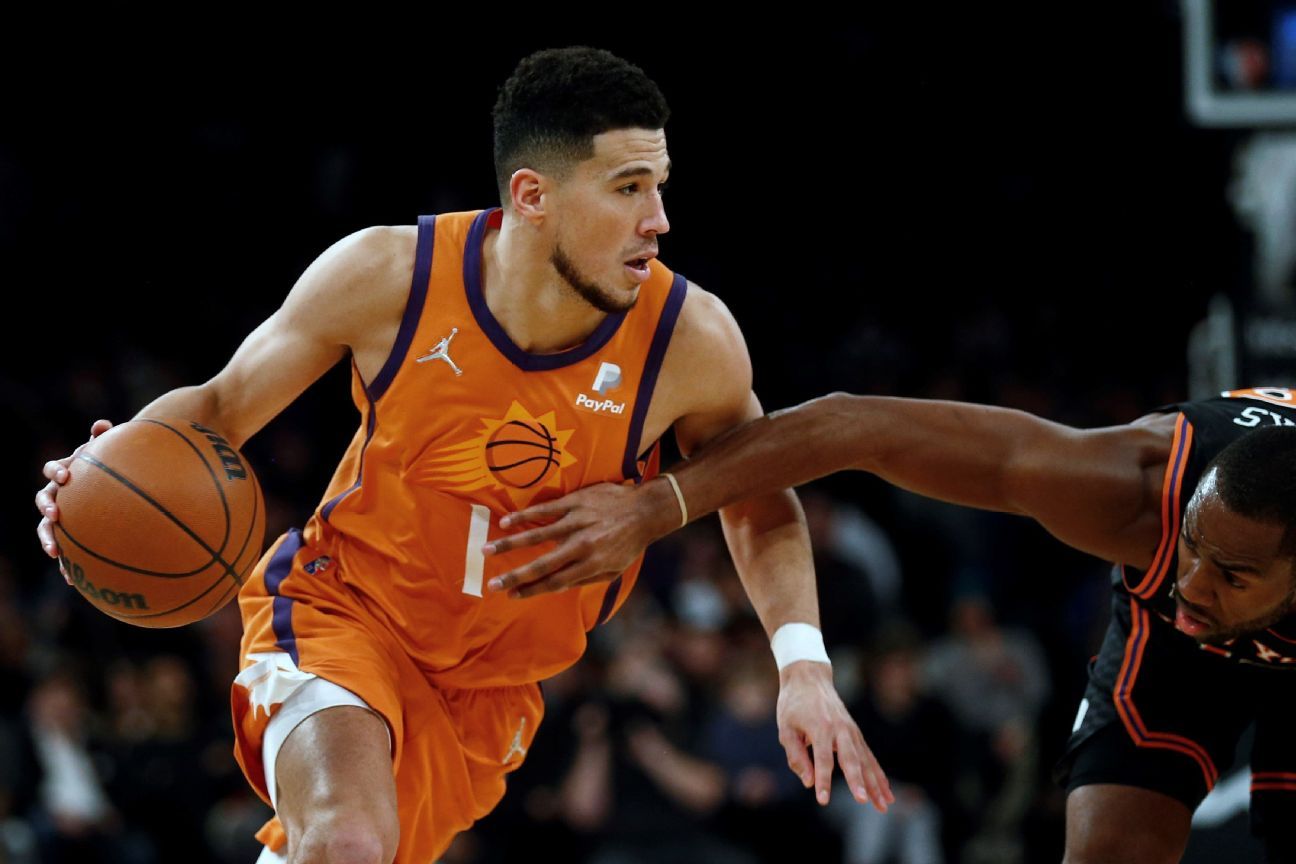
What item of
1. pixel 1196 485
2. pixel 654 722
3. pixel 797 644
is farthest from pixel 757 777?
pixel 1196 485

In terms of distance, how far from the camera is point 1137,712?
4.23 meters

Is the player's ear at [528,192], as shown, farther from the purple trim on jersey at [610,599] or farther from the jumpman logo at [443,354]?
the purple trim on jersey at [610,599]

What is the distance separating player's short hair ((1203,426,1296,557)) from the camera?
3541 mm

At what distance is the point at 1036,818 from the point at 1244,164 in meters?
3.59

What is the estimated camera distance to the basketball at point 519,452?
3.96 metres

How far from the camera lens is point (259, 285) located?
35.1 feet

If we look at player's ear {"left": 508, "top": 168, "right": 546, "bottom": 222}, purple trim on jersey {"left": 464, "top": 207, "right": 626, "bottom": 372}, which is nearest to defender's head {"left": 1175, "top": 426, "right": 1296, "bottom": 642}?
purple trim on jersey {"left": 464, "top": 207, "right": 626, "bottom": 372}

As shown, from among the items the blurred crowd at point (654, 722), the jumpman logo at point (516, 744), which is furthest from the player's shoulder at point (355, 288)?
the blurred crowd at point (654, 722)

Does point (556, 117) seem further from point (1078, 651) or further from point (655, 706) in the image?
point (1078, 651)

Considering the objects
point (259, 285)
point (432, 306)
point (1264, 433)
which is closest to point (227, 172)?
point (259, 285)

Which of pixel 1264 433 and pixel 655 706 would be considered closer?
pixel 1264 433

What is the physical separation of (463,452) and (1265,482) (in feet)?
6.10

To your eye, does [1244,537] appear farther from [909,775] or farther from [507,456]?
[909,775]

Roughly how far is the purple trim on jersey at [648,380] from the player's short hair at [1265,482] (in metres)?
1.36
